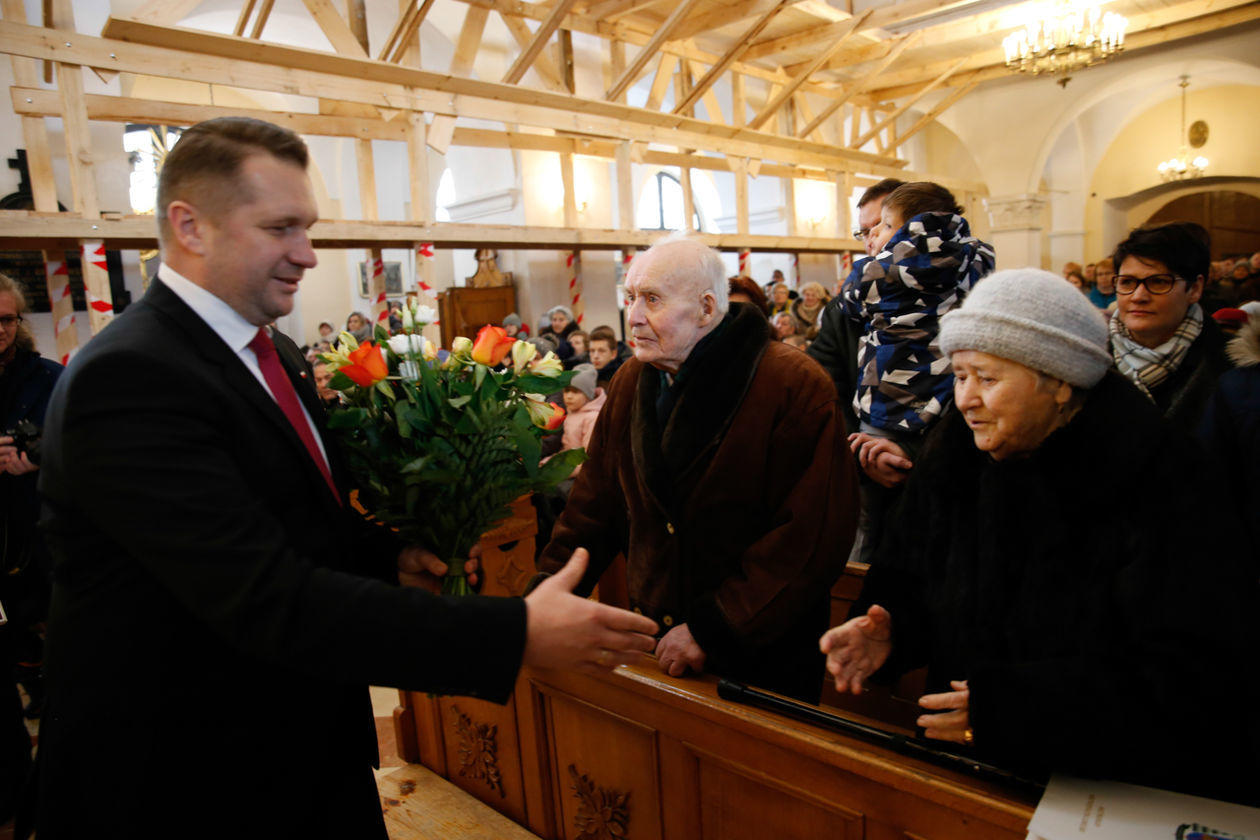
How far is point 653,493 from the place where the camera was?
203 cm

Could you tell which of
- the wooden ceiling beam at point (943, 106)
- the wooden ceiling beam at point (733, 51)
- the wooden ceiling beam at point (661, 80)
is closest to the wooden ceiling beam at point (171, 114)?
the wooden ceiling beam at point (661, 80)

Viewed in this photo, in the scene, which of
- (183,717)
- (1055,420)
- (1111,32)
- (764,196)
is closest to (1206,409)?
(1055,420)

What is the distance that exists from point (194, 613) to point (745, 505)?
126cm

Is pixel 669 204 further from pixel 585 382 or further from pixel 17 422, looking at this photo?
pixel 17 422

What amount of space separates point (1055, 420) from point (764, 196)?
1543 cm

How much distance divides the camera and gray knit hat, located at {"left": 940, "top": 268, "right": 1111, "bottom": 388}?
3.05 metres

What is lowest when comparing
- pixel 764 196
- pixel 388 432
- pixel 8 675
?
pixel 8 675

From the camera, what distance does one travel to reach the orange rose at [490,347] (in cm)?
167

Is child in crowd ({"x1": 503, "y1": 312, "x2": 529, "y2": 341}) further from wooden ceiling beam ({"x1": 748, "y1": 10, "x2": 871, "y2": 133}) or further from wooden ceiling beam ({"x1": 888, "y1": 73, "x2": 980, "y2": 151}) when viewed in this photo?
wooden ceiling beam ({"x1": 888, "y1": 73, "x2": 980, "y2": 151})

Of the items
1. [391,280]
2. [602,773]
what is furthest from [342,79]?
[391,280]

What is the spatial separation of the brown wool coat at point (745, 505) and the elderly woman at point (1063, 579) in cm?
28

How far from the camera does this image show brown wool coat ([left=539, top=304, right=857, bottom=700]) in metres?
1.91

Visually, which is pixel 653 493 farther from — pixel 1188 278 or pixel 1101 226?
pixel 1101 226

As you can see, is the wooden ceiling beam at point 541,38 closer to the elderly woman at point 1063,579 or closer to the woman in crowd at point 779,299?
the woman in crowd at point 779,299
